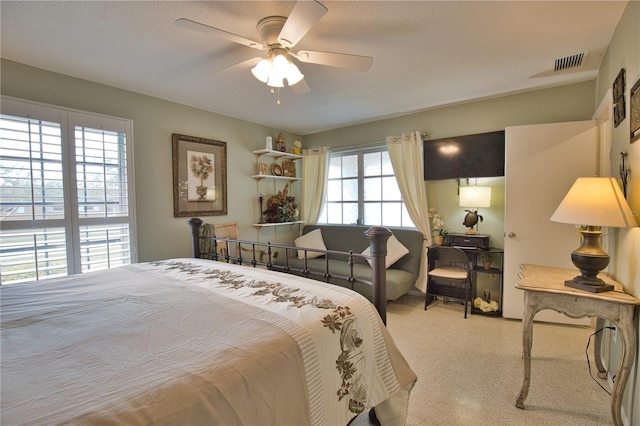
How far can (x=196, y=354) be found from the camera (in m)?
0.96

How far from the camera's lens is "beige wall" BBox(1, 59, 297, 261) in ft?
8.43

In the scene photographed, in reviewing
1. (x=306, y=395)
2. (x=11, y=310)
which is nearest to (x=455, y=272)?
(x=306, y=395)

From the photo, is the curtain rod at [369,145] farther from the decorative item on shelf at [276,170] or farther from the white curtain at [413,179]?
the decorative item on shelf at [276,170]

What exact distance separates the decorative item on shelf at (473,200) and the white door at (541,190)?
0.24m

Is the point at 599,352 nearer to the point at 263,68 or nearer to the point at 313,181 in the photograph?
the point at 263,68

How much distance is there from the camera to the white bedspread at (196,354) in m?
0.78

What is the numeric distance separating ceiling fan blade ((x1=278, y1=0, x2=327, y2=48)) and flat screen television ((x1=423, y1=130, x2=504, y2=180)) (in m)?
2.56

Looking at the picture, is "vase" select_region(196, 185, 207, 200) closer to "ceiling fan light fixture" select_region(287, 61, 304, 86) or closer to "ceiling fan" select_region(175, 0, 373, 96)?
"ceiling fan" select_region(175, 0, 373, 96)

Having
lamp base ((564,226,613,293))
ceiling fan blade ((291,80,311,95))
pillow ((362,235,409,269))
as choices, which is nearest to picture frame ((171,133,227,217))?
ceiling fan blade ((291,80,311,95))

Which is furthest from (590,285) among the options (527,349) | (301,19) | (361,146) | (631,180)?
(361,146)

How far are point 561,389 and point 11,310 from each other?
326cm

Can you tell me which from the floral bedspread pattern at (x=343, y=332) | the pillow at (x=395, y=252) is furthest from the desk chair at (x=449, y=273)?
the floral bedspread pattern at (x=343, y=332)

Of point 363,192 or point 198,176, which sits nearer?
point 198,176

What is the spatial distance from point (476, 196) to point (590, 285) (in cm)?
185
